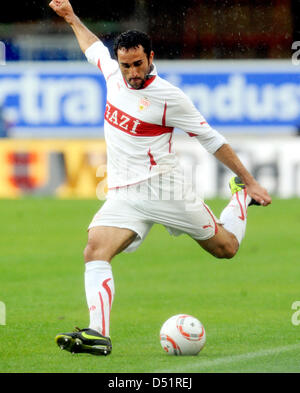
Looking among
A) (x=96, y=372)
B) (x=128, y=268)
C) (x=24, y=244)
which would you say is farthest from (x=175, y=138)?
(x=96, y=372)

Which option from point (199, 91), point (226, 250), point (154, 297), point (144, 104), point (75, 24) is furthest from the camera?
point (199, 91)

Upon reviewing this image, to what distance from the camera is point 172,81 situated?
61.5ft

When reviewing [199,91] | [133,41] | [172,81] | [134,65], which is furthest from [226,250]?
[199,91]

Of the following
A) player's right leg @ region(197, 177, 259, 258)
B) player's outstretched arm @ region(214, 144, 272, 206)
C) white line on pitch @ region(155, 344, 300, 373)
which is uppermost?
player's outstretched arm @ region(214, 144, 272, 206)

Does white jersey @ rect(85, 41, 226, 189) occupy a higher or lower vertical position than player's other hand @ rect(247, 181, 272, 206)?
higher

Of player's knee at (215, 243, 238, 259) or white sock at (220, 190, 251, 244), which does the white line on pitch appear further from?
white sock at (220, 190, 251, 244)

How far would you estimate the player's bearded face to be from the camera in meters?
6.60

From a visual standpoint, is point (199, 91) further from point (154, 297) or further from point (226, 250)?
point (226, 250)

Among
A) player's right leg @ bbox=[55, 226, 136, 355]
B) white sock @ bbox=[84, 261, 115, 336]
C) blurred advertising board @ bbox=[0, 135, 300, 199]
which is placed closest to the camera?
player's right leg @ bbox=[55, 226, 136, 355]

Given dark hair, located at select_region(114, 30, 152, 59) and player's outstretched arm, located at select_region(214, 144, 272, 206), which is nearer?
dark hair, located at select_region(114, 30, 152, 59)

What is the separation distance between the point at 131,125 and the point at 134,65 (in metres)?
0.43

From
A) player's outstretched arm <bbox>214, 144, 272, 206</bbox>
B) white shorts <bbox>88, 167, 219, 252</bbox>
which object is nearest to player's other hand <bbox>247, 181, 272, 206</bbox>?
player's outstretched arm <bbox>214, 144, 272, 206</bbox>

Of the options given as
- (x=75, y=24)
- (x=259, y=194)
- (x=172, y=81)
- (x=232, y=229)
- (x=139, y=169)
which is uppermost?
(x=75, y=24)
